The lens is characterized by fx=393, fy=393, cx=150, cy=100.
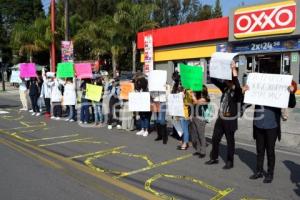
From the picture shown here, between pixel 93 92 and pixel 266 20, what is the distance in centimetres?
1163

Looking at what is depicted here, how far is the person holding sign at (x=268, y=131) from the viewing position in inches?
235

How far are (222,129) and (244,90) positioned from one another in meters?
0.88

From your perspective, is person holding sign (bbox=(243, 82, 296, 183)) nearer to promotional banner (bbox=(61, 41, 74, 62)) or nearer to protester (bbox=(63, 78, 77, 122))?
protester (bbox=(63, 78, 77, 122))

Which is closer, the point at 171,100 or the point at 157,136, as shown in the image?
the point at 171,100

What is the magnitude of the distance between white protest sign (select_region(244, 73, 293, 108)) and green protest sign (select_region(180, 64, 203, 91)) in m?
1.70

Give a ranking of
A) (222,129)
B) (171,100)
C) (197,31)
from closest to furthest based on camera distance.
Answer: (222,129)
(171,100)
(197,31)

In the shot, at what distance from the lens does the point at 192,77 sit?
796 cm

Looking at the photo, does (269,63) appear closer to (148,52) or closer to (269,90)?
(148,52)

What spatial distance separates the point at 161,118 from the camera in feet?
31.4

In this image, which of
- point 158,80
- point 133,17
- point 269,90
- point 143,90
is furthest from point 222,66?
point 133,17

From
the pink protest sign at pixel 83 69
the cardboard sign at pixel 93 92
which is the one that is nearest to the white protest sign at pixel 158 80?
the cardboard sign at pixel 93 92

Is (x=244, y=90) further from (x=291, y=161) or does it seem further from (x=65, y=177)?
(x=65, y=177)

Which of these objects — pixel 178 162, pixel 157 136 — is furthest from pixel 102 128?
pixel 178 162

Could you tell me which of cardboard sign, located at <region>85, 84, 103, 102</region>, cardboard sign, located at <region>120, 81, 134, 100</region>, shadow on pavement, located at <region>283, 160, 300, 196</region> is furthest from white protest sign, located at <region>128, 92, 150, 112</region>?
shadow on pavement, located at <region>283, 160, 300, 196</region>
